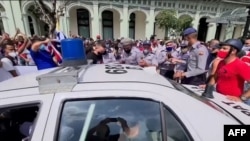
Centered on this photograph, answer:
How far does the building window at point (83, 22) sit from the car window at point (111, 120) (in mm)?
24947

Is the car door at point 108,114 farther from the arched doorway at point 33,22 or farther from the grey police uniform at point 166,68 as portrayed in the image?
the arched doorway at point 33,22

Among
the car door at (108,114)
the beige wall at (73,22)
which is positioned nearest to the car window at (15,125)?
the car door at (108,114)

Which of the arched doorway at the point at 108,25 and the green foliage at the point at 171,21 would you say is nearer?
the green foliage at the point at 171,21

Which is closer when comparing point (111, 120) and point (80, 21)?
point (111, 120)

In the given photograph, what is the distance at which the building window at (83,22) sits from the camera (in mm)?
25141

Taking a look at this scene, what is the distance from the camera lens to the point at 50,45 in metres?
3.64

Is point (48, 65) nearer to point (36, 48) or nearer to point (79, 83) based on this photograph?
point (36, 48)

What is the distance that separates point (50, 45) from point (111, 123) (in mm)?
2621

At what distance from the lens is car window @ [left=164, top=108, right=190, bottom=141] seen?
52.7 inches

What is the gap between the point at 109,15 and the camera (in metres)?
26.0

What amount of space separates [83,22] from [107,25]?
2899 mm

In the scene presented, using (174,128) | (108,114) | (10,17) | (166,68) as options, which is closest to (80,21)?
(10,17)

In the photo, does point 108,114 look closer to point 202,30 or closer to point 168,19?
point 168,19

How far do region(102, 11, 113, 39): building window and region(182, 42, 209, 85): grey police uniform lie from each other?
74.3 ft
